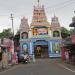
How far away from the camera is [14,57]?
4969 cm

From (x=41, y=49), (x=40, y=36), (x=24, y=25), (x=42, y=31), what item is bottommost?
(x=41, y=49)

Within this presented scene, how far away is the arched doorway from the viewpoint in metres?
79.2

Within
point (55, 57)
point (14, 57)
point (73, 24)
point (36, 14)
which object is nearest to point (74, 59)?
point (73, 24)

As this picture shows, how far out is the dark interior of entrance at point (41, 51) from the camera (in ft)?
263

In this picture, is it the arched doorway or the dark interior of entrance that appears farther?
the dark interior of entrance

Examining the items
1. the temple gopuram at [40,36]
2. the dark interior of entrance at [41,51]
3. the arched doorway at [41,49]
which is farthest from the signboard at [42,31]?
the dark interior of entrance at [41,51]

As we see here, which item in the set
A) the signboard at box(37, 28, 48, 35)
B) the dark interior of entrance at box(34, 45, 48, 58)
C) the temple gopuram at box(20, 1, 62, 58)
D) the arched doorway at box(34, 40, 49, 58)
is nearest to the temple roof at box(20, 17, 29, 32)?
the temple gopuram at box(20, 1, 62, 58)

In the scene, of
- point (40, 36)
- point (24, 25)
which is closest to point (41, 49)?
point (40, 36)

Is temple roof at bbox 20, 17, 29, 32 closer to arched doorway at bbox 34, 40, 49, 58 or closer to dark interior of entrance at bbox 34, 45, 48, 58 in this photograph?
arched doorway at bbox 34, 40, 49, 58

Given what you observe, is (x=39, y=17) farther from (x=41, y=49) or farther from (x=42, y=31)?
(x=41, y=49)

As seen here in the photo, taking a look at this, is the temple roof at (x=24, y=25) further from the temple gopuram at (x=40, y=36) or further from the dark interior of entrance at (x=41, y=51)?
the dark interior of entrance at (x=41, y=51)

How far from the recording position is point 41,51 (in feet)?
263

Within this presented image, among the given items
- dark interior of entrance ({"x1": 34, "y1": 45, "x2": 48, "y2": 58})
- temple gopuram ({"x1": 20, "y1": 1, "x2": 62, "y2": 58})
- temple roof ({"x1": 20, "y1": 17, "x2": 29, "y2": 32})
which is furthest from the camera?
temple roof ({"x1": 20, "y1": 17, "x2": 29, "y2": 32})

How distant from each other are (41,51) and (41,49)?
595 mm
